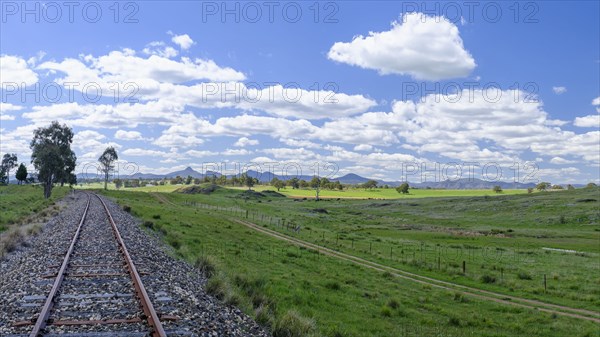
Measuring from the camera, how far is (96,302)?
12.0 meters

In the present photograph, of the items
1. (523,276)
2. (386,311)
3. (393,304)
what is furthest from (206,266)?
(523,276)

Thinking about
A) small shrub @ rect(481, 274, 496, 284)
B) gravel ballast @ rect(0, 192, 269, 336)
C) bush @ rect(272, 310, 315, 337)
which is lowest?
small shrub @ rect(481, 274, 496, 284)

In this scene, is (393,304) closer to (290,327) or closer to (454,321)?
(454,321)

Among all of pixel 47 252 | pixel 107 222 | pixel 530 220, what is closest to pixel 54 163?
pixel 107 222

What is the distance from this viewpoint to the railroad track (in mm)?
9938

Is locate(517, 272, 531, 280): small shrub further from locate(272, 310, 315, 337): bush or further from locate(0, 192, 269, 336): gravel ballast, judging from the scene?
locate(272, 310, 315, 337): bush

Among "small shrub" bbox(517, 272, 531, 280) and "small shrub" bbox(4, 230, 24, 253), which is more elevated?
"small shrub" bbox(4, 230, 24, 253)

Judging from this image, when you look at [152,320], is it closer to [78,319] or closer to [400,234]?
[78,319]

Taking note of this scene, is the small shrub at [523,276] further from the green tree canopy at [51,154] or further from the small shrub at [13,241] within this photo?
the green tree canopy at [51,154]

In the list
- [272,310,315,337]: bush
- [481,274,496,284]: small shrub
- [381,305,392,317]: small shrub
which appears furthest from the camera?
[481,274,496,284]: small shrub

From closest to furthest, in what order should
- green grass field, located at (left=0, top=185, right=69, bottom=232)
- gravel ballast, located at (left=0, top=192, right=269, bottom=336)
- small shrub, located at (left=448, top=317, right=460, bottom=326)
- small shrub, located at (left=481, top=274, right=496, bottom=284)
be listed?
gravel ballast, located at (left=0, top=192, right=269, bottom=336) → small shrub, located at (left=448, top=317, right=460, bottom=326) → small shrub, located at (left=481, top=274, right=496, bottom=284) → green grass field, located at (left=0, top=185, right=69, bottom=232)

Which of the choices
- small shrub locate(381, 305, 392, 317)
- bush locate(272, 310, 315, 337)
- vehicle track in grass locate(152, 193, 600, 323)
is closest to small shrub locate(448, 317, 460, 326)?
small shrub locate(381, 305, 392, 317)

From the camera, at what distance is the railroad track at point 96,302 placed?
994 centimetres

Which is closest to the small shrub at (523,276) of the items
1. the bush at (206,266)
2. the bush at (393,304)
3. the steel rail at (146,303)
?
the bush at (393,304)
